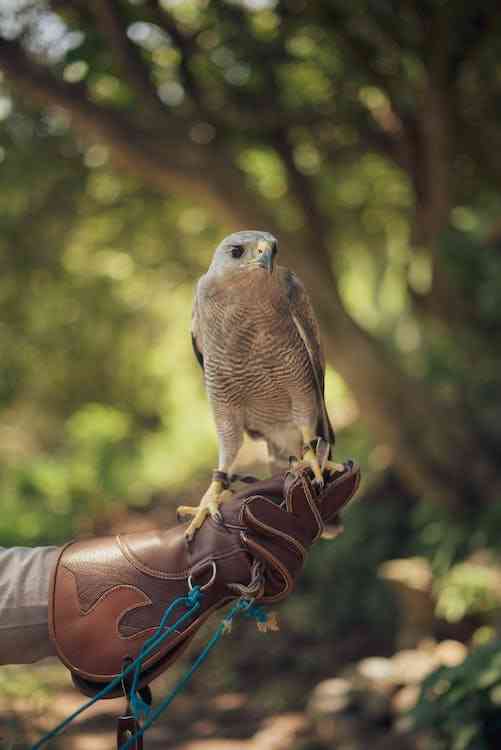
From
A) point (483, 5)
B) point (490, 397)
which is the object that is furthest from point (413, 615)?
point (483, 5)

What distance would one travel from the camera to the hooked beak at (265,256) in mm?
1756

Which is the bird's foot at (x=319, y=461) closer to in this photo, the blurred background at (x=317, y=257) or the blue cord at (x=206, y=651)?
the blue cord at (x=206, y=651)

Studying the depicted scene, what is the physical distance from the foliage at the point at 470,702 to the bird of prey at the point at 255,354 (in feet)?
4.55

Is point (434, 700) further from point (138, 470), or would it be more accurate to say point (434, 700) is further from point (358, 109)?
point (138, 470)

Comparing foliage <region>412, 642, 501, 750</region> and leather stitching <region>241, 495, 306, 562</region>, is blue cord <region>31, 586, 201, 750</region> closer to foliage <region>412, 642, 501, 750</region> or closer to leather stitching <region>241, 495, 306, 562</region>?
leather stitching <region>241, 495, 306, 562</region>

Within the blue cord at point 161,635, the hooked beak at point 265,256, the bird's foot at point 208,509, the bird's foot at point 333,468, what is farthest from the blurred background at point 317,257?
the hooked beak at point 265,256

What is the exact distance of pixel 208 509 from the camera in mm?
2041

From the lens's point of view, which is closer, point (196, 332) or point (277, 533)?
point (277, 533)

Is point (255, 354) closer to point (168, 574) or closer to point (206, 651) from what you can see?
point (168, 574)

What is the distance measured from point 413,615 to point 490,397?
1.79 m

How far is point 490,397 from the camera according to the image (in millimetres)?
5871

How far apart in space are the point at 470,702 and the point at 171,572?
1790mm

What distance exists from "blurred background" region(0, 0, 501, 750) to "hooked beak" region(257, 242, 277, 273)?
6.91ft

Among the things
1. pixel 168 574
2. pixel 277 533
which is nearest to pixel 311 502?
pixel 277 533
